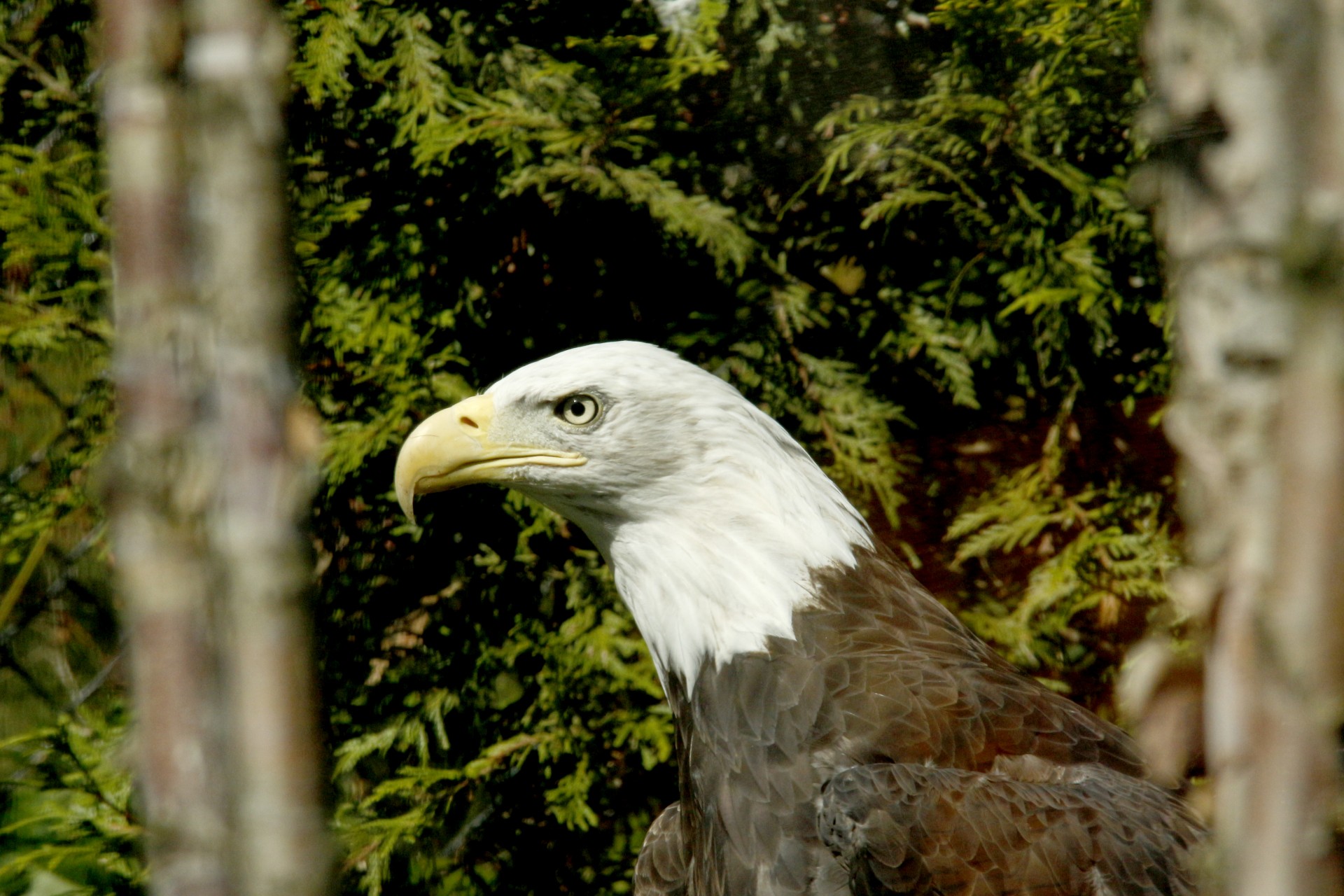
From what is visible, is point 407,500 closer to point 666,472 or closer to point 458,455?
point 458,455

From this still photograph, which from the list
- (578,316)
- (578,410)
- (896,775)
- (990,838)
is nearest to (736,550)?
(578,410)

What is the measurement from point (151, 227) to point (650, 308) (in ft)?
6.89

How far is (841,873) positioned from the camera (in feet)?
4.91

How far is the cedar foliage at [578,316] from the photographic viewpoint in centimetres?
219

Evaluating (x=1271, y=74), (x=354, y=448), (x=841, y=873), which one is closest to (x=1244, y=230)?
(x=1271, y=74)

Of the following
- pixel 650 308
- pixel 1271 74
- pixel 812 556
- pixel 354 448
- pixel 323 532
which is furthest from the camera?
pixel 650 308

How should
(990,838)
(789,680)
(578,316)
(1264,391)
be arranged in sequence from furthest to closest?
1. (578,316)
2. (789,680)
3. (990,838)
4. (1264,391)

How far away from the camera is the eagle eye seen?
1844 mm

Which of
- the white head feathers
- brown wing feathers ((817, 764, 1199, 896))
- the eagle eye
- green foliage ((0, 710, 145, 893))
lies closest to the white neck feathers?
the white head feathers

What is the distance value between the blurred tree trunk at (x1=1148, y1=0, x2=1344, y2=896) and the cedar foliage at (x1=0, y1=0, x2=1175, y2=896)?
1.85 m

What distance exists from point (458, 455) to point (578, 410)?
0.20m

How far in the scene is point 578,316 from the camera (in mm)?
2467

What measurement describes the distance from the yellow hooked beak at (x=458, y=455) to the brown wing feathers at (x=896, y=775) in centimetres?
43

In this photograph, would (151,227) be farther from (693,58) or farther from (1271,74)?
(693,58)
